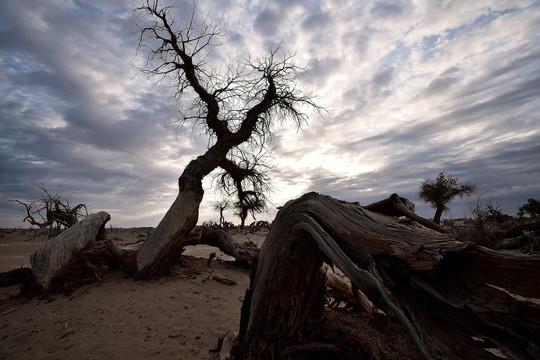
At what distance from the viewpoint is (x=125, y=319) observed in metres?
4.97

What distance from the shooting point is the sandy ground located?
404 centimetres

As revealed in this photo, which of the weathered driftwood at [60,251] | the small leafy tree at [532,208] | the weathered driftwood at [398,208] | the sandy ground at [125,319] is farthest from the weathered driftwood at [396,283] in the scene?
the small leafy tree at [532,208]

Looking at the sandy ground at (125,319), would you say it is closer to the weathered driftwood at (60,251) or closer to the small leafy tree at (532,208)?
the weathered driftwood at (60,251)

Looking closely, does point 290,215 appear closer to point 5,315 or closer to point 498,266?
point 498,266

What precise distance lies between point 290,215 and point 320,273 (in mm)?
716

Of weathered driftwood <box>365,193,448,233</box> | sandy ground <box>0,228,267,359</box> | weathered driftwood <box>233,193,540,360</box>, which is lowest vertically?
sandy ground <box>0,228,267,359</box>

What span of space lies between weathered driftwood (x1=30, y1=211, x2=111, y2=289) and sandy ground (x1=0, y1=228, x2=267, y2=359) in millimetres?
632

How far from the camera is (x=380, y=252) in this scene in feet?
7.48

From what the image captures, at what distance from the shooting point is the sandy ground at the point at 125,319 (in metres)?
4.04

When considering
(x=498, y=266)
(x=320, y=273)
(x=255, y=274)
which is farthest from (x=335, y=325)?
(x=498, y=266)

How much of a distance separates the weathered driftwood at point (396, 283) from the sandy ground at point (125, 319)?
1718mm

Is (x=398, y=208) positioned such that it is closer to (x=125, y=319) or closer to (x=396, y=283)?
(x=396, y=283)

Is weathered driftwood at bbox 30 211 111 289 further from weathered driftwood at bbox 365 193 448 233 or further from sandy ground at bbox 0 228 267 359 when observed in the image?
weathered driftwood at bbox 365 193 448 233

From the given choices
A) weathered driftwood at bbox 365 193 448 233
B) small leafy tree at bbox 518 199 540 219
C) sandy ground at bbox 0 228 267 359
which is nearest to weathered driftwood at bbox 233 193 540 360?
weathered driftwood at bbox 365 193 448 233
